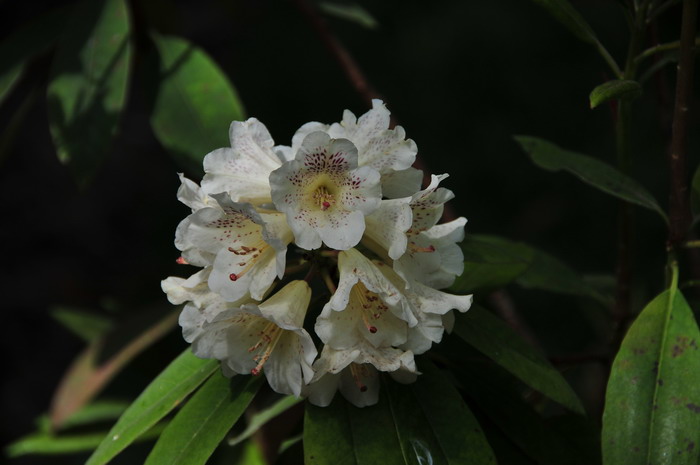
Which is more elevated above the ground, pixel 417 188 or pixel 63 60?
pixel 63 60

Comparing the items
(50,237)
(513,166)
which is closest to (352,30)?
(513,166)

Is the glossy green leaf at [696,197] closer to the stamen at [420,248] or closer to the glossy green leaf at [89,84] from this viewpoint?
the stamen at [420,248]

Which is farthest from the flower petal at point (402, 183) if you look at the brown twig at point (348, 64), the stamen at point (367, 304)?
the brown twig at point (348, 64)

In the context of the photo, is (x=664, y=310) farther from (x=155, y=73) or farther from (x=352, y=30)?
(x=352, y=30)

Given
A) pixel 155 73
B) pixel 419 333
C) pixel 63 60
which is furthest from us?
pixel 155 73

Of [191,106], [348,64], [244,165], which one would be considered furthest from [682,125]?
[191,106]

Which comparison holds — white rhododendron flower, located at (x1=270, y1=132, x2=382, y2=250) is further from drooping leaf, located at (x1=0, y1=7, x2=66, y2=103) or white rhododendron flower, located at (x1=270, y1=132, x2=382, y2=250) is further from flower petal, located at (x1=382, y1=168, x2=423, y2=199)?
drooping leaf, located at (x1=0, y1=7, x2=66, y2=103)

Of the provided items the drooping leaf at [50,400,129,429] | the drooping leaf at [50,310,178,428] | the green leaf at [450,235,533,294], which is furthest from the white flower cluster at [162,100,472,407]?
the drooping leaf at [50,400,129,429]
